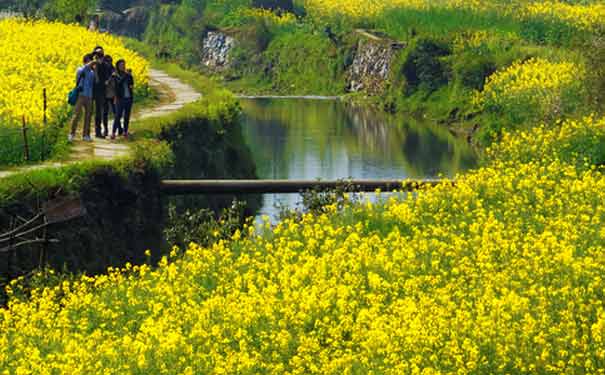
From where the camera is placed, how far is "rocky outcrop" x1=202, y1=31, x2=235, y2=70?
91.2 meters

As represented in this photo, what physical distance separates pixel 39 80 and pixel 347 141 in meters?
20.4

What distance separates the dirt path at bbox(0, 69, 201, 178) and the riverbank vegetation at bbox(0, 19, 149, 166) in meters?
0.46

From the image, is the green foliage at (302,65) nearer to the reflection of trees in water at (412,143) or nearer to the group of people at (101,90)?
the reflection of trees in water at (412,143)

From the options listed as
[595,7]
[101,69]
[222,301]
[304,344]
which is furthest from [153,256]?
[595,7]

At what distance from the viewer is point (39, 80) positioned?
36.2 metres

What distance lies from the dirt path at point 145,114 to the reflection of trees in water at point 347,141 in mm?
3819

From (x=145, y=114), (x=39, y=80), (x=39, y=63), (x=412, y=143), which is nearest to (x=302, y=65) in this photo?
(x=412, y=143)

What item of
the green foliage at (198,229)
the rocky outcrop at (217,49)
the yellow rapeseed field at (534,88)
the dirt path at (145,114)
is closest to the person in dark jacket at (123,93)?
the dirt path at (145,114)

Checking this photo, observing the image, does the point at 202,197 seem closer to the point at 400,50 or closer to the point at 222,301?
the point at 222,301

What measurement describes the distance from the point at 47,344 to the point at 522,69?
140 feet

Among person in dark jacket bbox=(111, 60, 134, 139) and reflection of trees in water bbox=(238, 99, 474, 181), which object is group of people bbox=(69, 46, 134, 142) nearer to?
person in dark jacket bbox=(111, 60, 134, 139)

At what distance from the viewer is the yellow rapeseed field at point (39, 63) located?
29845 mm

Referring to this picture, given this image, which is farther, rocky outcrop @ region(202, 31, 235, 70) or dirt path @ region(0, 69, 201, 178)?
rocky outcrop @ region(202, 31, 235, 70)

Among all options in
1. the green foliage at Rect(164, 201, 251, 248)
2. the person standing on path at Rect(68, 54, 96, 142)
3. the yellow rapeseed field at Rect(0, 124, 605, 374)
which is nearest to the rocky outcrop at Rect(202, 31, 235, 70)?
the person standing on path at Rect(68, 54, 96, 142)
